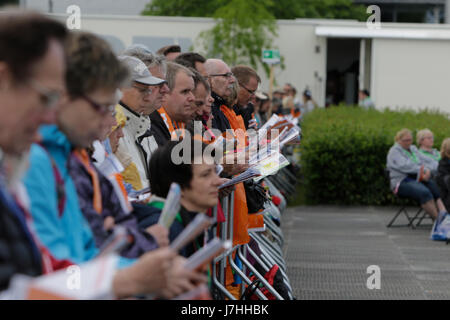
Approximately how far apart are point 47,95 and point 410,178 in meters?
10.6

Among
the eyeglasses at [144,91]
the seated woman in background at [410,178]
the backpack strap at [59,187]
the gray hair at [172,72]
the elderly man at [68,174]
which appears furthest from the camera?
the seated woman in background at [410,178]

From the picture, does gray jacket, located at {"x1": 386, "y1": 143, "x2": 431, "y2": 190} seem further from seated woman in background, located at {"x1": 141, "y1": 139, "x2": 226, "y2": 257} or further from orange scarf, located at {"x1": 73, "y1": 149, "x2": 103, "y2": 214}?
orange scarf, located at {"x1": 73, "y1": 149, "x2": 103, "y2": 214}

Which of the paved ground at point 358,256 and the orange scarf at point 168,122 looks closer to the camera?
the orange scarf at point 168,122

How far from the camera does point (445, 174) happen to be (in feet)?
36.7

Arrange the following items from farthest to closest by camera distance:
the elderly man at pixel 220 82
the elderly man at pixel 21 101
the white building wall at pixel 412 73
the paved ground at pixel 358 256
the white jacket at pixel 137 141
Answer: the white building wall at pixel 412 73 → the paved ground at pixel 358 256 → the elderly man at pixel 220 82 → the white jacket at pixel 137 141 → the elderly man at pixel 21 101

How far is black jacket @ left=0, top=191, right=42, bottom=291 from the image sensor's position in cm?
205

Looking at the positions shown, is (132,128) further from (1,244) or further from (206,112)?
(1,244)

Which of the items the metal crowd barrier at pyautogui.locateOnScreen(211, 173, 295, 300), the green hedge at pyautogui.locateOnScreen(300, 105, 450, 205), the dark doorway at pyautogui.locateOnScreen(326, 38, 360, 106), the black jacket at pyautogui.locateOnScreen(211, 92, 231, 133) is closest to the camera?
the metal crowd barrier at pyautogui.locateOnScreen(211, 173, 295, 300)

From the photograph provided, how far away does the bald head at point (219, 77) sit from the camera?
657 centimetres

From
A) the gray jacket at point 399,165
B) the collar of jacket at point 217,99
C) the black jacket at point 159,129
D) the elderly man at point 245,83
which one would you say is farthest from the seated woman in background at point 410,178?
the black jacket at point 159,129

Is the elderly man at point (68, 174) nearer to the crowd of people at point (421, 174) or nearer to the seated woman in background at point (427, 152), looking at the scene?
the crowd of people at point (421, 174)

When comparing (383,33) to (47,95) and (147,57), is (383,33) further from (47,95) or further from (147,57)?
(47,95)

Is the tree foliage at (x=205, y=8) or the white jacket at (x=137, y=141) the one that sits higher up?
the tree foliage at (x=205, y=8)

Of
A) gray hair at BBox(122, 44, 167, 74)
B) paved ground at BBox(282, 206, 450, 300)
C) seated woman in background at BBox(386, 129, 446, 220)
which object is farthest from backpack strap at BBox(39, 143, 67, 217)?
seated woman in background at BBox(386, 129, 446, 220)
